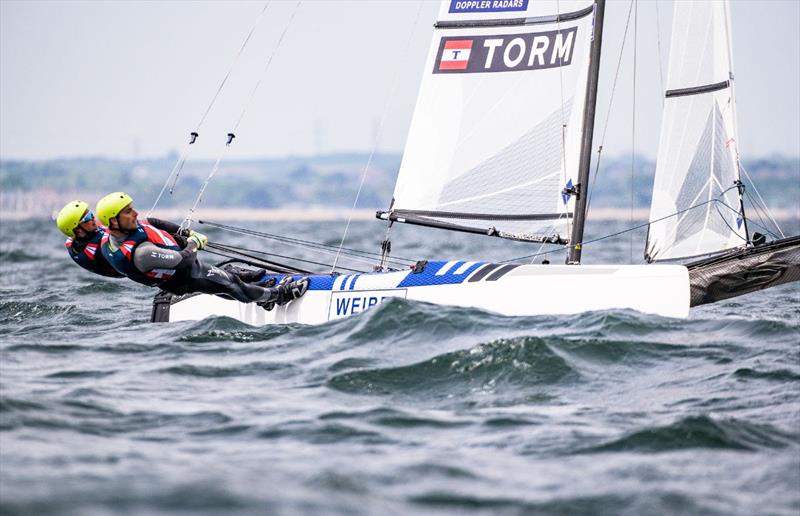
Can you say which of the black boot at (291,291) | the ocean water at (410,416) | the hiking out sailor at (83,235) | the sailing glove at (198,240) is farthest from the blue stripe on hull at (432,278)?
the hiking out sailor at (83,235)

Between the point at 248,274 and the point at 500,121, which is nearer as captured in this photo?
→ the point at 248,274

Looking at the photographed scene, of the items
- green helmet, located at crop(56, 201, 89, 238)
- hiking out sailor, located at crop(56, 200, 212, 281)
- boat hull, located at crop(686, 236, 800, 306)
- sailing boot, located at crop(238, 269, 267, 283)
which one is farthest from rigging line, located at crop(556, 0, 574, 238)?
green helmet, located at crop(56, 201, 89, 238)

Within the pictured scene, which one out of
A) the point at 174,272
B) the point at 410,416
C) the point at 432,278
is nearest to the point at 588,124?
the point at 432,278

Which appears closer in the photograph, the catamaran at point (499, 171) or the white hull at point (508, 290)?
the white hull at point (508, 290)

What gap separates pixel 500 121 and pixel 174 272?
3.29 metres

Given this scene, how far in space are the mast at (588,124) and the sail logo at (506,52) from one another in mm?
206

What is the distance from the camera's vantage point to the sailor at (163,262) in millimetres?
8758

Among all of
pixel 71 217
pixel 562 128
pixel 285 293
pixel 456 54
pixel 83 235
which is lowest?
pixel 285 293

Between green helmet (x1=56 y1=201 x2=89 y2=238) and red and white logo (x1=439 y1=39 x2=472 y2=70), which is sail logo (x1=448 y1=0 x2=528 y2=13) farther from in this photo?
green helmet (x1=56 y1=201 x2=89 y2=238)

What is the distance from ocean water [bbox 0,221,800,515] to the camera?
4.56m

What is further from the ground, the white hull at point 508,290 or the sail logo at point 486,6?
the sail logo at point 486,6

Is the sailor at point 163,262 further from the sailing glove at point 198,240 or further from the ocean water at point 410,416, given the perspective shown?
the ocean water at point 410,416

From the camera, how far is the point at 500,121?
10234 millimetres

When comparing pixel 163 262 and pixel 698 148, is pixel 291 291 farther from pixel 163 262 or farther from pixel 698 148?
pixel 698 148
